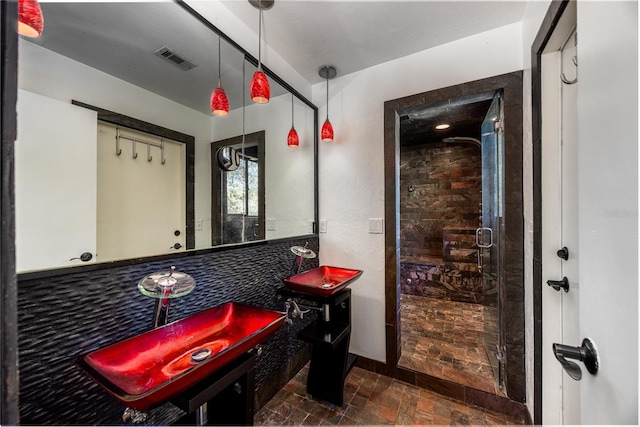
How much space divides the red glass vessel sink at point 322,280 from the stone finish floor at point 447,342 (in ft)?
2.92

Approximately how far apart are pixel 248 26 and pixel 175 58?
66 centimetres

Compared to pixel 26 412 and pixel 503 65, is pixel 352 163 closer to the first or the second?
pixel 503 65

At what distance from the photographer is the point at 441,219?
4242mm

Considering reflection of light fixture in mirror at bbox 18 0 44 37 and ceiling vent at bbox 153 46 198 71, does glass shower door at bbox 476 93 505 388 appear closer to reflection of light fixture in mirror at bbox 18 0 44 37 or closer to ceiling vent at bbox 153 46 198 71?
ceiling vent at bbox 153 46 198 71

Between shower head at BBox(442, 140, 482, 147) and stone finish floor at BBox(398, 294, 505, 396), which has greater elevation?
shower head at BBox(442, 140, 482, 147)

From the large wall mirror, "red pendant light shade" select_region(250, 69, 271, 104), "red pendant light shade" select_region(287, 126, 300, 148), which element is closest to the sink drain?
the large wall mirror

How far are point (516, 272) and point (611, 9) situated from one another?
1.50 meters

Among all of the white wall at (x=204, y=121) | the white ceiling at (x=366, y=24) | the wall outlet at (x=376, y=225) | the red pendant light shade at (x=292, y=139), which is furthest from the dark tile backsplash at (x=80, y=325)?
the white ceiling at (x=366, y=24)

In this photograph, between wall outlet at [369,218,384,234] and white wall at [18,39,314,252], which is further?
wall outlet at [369,218,384,234]

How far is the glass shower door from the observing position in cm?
177

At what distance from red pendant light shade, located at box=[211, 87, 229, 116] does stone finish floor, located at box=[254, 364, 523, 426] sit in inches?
78.0

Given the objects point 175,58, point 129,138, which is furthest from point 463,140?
point 129,138

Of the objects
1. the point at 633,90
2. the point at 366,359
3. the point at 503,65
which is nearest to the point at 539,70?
the point at 503,65

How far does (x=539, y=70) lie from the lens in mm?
1346
